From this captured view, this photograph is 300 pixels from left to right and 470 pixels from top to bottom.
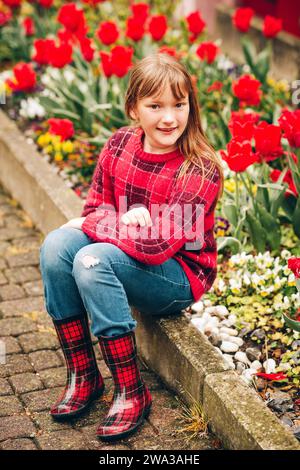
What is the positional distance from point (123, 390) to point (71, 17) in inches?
121

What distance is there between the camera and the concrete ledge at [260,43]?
6.32 metres

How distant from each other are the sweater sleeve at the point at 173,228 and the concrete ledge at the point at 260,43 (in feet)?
11.6

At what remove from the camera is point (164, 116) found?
2902 millimetres

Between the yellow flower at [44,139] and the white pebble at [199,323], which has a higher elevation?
the yellow flower at [44,139]

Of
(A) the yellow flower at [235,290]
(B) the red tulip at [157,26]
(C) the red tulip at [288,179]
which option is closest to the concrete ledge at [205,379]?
(A) the yellow flower at [235,290]

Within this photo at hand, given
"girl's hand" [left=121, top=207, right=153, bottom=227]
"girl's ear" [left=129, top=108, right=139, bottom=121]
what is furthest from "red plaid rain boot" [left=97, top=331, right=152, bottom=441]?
"girl's ear" [left=129, top=108, right=139, bottom=121]

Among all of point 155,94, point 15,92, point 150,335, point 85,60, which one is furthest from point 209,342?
point 15,92

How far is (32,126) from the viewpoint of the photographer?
5.48 m

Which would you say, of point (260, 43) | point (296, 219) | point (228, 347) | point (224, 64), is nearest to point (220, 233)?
point (296, 219)

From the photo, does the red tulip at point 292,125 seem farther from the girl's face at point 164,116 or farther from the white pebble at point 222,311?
the white pebble at point 222,311

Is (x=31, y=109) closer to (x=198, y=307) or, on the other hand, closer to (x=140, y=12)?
(x=140, y=12)

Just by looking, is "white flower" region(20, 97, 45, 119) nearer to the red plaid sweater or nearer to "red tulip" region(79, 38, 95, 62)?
"red tulip" region(79, 38, 95, 62)

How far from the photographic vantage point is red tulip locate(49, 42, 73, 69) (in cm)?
482
